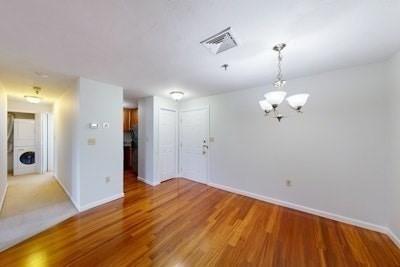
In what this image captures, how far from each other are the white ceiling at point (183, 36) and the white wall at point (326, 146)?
401mm

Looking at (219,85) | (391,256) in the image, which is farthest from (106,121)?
(391,256)

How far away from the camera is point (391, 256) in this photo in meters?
1.76

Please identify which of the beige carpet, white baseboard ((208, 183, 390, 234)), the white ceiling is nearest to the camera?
the white ceiling

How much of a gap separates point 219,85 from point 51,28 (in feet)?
8.27

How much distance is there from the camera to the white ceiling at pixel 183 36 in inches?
48.4

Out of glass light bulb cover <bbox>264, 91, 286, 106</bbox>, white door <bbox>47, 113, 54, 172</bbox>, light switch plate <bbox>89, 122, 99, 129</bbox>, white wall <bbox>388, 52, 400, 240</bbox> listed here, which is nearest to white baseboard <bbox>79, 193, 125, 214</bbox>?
light switch plate <bbox>89, 122, 99, 129</bbox>

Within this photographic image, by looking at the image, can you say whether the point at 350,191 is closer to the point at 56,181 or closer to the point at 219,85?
the point at 219,85

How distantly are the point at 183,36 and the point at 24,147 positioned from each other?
6.77 meters

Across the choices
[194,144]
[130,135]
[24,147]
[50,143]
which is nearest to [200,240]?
[194,144]

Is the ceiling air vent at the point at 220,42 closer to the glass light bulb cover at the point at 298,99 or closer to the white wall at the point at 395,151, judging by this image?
the glass light bulb cover at the point at 298,99

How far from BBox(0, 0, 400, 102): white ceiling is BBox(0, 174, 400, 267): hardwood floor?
7.72 feet

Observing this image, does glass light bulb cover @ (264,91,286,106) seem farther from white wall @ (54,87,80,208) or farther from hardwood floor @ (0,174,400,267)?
white wall @ (54,87,80,208)

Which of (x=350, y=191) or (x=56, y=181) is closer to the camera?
(x=350, y=191)

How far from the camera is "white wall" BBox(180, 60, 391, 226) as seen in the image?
87.1 inches
